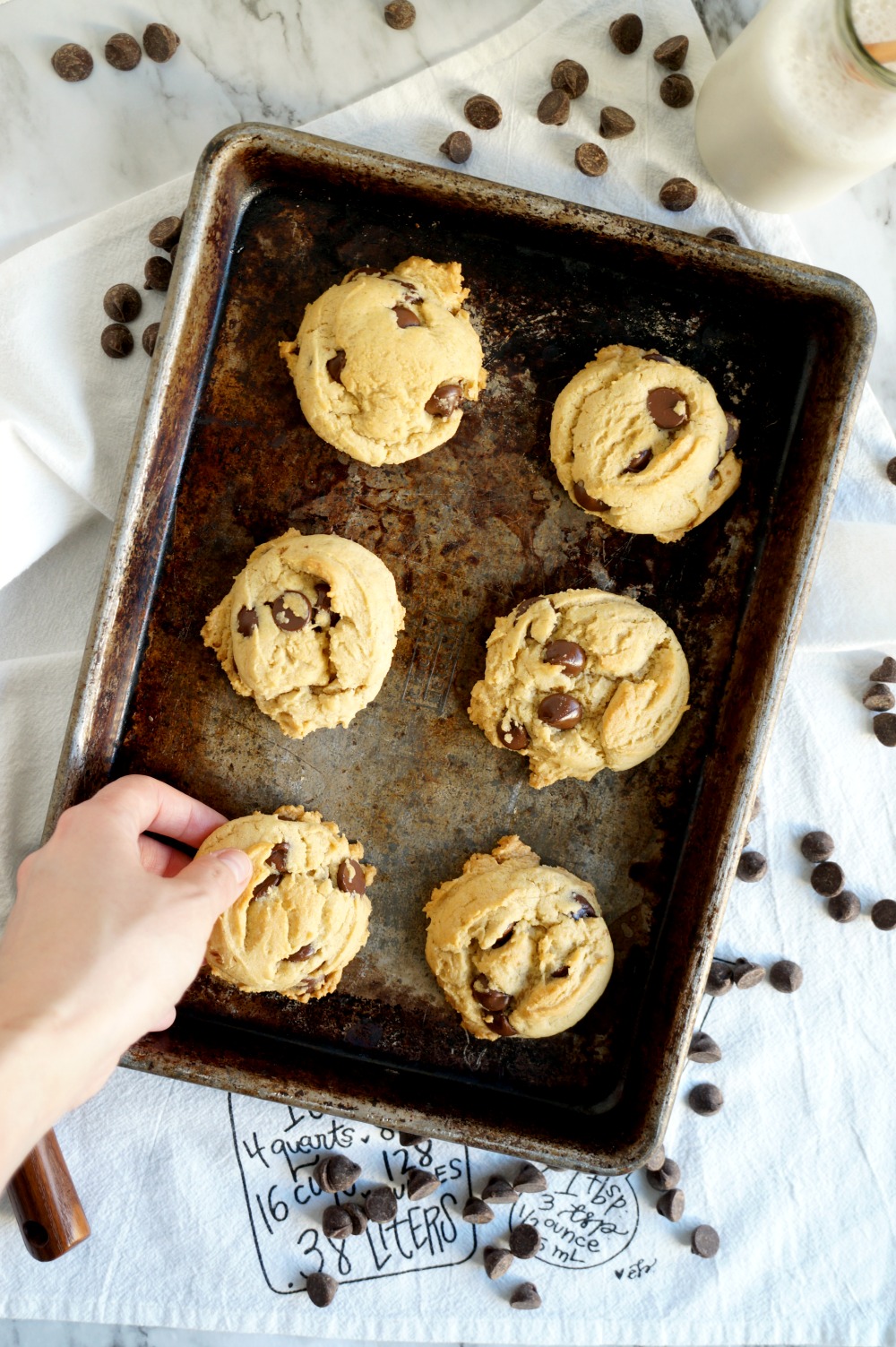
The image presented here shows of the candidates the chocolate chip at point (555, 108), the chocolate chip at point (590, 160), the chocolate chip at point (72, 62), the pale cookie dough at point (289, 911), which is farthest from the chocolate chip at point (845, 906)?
the chocolate chip at point (72, 62)

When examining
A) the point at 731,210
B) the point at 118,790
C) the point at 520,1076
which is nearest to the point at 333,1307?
the point at 520,1076

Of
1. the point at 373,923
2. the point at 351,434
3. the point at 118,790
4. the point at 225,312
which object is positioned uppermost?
the point at 225,312

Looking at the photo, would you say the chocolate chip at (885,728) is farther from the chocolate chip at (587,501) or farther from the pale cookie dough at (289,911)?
the pale cookie dough at (289,911)

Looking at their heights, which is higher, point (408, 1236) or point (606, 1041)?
point (606, 1041)

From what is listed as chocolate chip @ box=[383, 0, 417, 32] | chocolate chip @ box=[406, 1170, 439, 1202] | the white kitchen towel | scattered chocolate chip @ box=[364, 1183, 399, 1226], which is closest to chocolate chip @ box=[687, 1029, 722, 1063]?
the white kitchen towel

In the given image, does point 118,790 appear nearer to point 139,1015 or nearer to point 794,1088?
point 139,1015

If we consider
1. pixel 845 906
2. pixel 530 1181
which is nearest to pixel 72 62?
pixel 845 906
